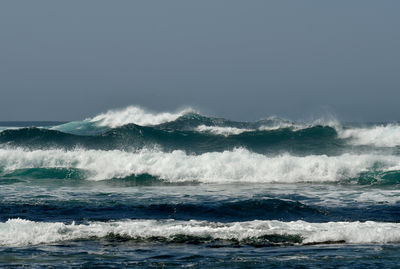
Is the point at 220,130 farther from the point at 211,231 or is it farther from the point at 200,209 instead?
the point at 211,231

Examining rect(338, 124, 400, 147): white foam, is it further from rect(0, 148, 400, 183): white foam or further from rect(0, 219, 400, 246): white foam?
rect(0, 219, 400, 246): white foam

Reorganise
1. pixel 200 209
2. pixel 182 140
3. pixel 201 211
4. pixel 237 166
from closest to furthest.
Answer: pixel 201 211
pixel 200 209
pixel 237 166
pixel 182 140

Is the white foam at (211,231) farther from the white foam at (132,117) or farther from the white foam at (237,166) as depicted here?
the white foam at (132,117)

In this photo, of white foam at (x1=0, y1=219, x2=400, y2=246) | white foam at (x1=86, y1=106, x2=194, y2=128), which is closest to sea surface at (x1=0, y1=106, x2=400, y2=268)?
white foam at (x1=0, y1=219, x2=400, y2=246)

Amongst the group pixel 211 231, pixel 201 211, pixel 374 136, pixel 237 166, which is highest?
pixel 374 136

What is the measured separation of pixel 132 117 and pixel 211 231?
3913 cm

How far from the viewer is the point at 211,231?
11242 millimetres

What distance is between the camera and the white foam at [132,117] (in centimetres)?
4800

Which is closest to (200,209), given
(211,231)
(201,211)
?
(201,211)

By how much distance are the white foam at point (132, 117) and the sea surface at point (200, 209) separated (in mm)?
13568

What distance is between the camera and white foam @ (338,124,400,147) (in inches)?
1449

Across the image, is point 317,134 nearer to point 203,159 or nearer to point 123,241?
point 203,159

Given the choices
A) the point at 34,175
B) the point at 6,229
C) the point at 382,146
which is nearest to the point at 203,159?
the point at 34,175

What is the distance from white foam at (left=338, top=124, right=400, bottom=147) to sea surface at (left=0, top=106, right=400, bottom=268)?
2504 millimetres
